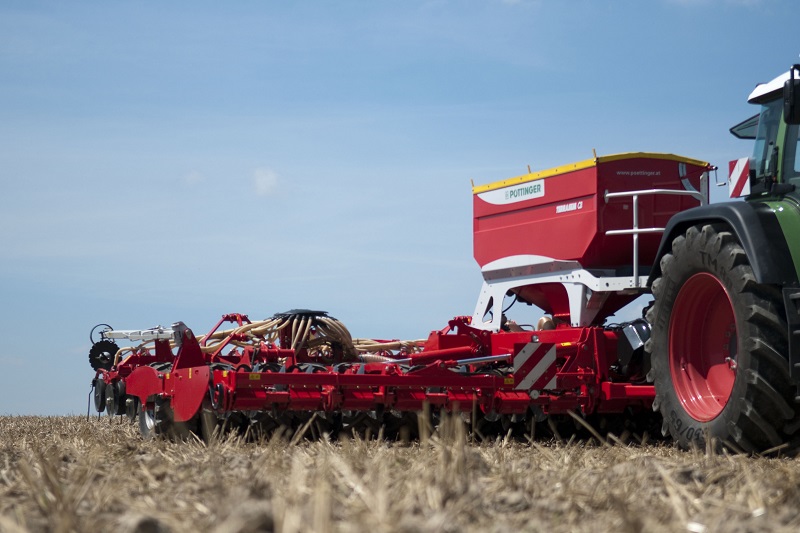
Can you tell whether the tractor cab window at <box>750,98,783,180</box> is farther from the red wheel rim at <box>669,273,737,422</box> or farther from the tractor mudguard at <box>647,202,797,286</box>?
the red wheel rim at <box>669,273,737,422</box>

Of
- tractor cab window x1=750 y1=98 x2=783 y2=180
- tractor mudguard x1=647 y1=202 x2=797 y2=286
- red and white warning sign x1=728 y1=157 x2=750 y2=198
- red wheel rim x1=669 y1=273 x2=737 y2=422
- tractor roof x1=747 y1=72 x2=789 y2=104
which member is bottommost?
red wheel rim x1=669 y1=273 x2=737 y2=422

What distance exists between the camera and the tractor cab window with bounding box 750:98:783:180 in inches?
247

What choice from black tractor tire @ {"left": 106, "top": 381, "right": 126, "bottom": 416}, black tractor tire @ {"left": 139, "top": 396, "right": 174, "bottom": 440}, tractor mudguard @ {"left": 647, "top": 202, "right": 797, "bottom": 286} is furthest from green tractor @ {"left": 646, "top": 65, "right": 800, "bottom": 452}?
black tractor tire @ {"left": 106, "top": 381, "right": 126, "bottom": 416}

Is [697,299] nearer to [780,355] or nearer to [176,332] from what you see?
[780,355]

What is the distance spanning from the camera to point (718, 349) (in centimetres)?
634

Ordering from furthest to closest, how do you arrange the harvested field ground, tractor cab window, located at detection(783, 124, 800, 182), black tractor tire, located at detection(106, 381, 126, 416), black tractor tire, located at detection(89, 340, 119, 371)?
black tractor tire, located at detection(89, 340, 119, 371), black tractor tire, located at detection(106, 381, 126, 416), tractor cab window, located at detection(783, 124, 800, 182), the harvested field ground

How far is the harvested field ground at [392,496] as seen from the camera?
2.42 m

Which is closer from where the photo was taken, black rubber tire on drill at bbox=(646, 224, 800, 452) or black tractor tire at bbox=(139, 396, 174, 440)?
black rubber tire on drill at bbox=(646, 224, 800, 452)

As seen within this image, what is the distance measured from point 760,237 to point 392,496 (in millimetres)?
3649

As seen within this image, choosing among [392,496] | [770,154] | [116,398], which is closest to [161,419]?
[116,398]

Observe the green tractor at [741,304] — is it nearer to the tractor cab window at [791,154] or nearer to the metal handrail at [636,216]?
the tractor cab window at [791,154]

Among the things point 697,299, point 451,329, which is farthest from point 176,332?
point 697,299

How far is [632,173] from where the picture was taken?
357 inches

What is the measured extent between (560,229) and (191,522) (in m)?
7.09
